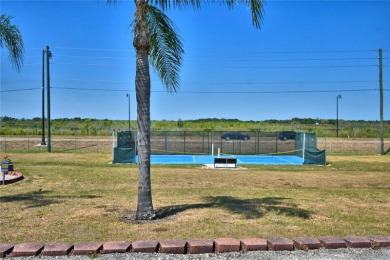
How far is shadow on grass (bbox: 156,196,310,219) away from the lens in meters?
8.35

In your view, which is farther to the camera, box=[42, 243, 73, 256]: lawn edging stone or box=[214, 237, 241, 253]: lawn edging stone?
box=[214, 237, 241, 253]: lawn edging stone

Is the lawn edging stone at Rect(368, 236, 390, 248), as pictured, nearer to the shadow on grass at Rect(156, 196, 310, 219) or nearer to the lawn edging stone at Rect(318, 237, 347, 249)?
the lawn edging stone at Rect(318, 237, 347, 249)

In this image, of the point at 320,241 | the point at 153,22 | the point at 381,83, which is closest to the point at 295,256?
the point at 320,241

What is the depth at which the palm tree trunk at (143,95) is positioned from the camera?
8.09m

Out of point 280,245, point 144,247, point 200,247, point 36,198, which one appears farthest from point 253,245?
point 36,198

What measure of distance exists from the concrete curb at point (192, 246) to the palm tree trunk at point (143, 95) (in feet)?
7.42

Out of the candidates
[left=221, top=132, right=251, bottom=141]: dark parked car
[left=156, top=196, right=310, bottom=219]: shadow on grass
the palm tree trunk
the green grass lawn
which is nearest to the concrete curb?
the green grass lawn

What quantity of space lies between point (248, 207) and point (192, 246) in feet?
11.6

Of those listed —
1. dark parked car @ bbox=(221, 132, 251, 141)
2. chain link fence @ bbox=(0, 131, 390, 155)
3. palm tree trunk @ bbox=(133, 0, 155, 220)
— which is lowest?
chain link fence @ bbox=(0, 131, 390, 155)

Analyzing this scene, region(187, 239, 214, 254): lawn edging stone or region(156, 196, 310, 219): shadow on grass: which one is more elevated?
region(187, 239, 214, 254): lawn edging stone

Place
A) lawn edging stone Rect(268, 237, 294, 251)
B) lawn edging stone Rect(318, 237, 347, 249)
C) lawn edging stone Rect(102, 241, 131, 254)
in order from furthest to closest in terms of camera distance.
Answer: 1. lawn edging stone Rect(318, 237, 347, 249)
2. lawn edging stone Rect(268, 237, 294, 251)
3. lawn edging stone Rect(102, 241, 131, 254)

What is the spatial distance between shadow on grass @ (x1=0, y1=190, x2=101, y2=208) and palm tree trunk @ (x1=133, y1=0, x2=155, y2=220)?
8.49ft

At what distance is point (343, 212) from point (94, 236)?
490 centimetres

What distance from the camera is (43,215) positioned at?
8070 mm
